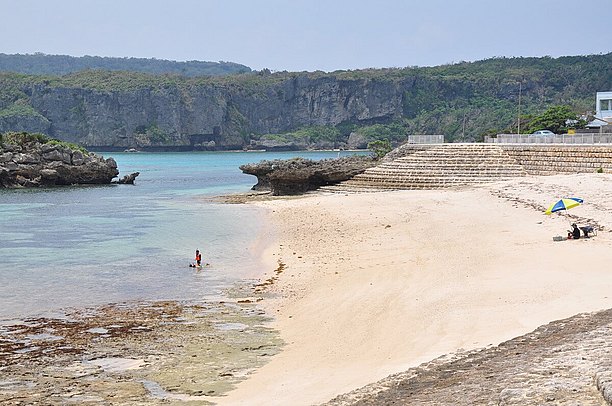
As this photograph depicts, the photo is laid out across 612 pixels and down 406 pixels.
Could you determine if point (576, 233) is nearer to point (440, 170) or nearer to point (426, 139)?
point (440, 170)

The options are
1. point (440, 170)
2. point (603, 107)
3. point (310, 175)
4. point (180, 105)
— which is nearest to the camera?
point (440, 170)

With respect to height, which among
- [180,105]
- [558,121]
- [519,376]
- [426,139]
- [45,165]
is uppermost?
[180,105]

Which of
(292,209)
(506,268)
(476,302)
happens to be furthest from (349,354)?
(292,209)

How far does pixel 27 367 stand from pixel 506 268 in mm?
9241

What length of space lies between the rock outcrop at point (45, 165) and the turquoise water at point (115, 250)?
1069 cm

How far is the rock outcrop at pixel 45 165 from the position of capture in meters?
57.2

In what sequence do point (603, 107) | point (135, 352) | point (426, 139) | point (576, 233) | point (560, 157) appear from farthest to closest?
point (603, 107) < point (426, 139) < point (560, 157) < point (576, 233) < point (135, 352)

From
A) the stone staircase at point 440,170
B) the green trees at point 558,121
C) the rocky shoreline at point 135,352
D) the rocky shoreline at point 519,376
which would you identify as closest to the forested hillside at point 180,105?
the green trees at point 558,121

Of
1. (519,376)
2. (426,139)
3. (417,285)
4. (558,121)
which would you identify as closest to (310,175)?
(426,139)

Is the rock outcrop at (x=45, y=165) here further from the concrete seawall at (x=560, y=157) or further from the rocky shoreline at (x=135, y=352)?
the rocky shoreline at (x=135, y=352)

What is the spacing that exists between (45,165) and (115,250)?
3647 centimetres

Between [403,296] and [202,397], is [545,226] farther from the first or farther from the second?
[202,397]

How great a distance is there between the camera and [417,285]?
15547 millimetres

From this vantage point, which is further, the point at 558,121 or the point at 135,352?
the point at 558,121
